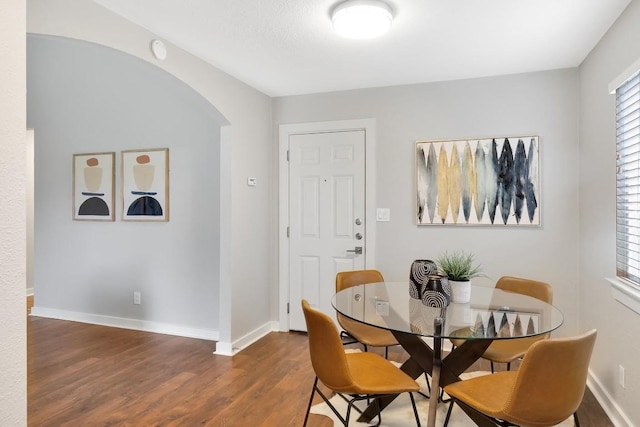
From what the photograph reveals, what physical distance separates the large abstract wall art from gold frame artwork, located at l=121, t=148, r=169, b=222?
2481mm

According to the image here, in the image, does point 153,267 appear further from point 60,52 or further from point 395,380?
point 395,380

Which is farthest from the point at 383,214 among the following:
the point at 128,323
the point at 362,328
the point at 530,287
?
the point at 128,323

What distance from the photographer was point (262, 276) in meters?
3.99

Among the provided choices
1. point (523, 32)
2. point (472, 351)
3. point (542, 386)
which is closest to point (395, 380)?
point (472, 351)

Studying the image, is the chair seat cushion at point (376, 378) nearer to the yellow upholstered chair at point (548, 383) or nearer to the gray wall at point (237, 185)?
the yellow upholstered chair at point (548, 383)

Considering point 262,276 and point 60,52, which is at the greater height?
point 60,52

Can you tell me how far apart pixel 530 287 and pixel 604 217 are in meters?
0.66

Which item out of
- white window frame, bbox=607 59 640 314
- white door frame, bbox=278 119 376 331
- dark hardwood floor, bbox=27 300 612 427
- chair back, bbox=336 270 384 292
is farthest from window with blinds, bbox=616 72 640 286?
white door frame, bbox=278 119 376 331

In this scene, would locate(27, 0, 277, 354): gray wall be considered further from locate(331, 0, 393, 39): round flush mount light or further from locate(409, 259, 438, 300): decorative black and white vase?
locate(409, 259, 438, 300): decorative black and white vase

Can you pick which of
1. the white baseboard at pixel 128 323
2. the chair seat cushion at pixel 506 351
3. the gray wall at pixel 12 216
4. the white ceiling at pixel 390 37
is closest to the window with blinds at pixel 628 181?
the white ceiling at pixel 390 37

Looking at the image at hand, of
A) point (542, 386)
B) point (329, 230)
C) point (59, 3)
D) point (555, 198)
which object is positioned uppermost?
point (59, 3)

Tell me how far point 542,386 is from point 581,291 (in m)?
1.97

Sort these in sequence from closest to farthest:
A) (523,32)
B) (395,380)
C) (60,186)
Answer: (395,380)
(523,32)
(60,186)

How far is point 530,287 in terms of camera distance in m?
2.70
